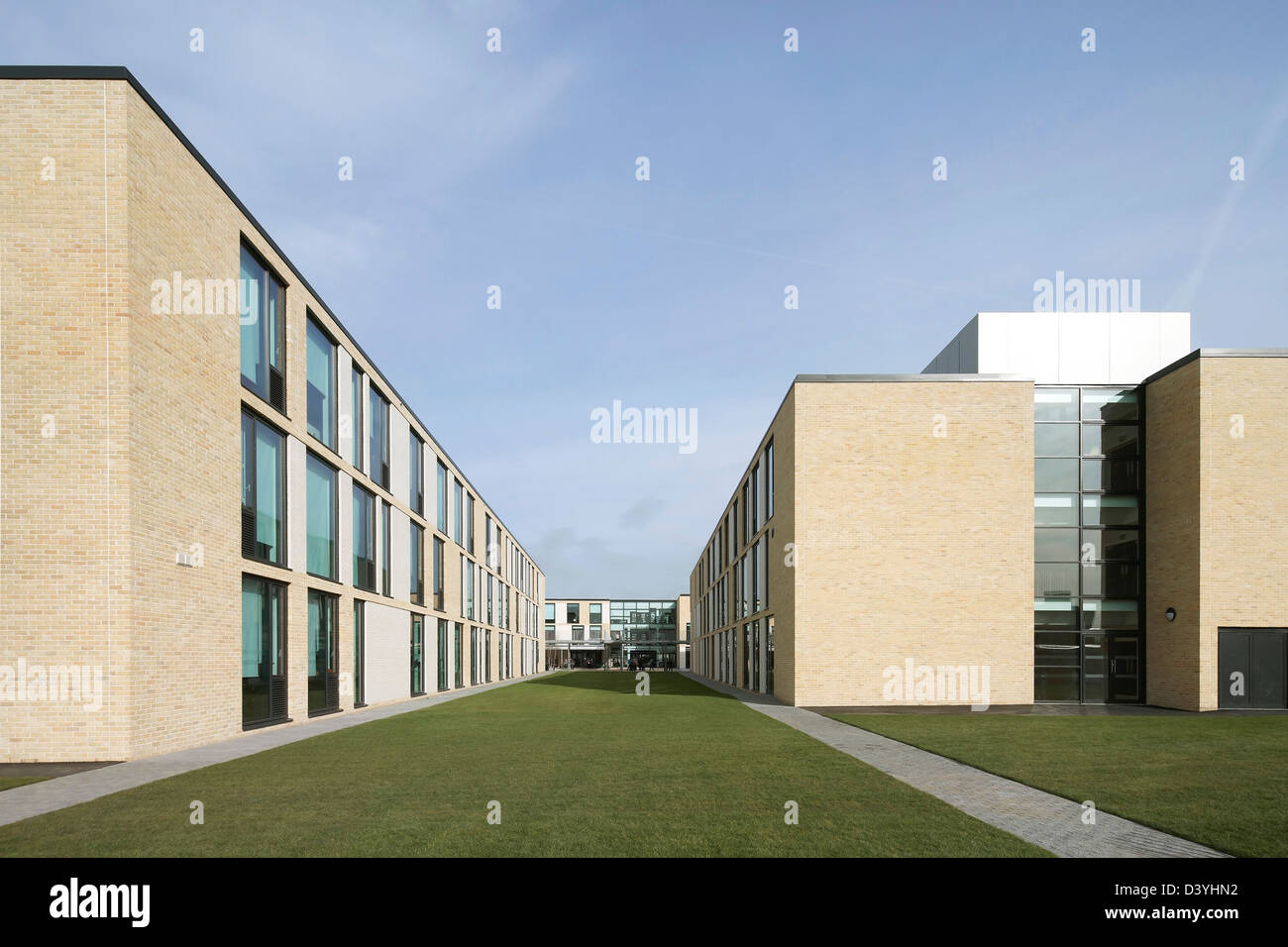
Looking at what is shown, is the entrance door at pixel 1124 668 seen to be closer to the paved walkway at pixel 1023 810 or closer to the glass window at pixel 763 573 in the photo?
the glass window at pixel 763 573

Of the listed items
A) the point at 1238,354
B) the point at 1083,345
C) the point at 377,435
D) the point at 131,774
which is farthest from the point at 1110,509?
the point at 131,774

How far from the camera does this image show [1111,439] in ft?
89.7

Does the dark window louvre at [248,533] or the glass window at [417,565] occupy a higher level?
the dark window louvre at [248,533]

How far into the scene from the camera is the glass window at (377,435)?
27625 mm

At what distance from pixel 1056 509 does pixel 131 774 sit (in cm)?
2436

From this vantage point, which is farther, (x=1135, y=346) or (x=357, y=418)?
(x=1135, y=346)

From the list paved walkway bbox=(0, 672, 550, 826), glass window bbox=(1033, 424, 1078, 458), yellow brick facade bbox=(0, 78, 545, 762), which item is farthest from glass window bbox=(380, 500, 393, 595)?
glass window bbox=(1033, 424, 1078, 458)

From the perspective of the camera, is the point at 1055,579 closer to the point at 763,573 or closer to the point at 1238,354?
the point at 1238,354

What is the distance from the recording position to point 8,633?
508 inches

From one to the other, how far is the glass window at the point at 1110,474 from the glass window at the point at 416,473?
22499 mm

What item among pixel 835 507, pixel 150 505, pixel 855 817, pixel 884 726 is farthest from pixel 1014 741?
pixel 150 505

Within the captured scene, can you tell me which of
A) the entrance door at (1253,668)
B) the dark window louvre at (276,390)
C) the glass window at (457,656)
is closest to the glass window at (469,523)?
the glass window at (457,656)

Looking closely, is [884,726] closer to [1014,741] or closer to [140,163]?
[1014,741]
